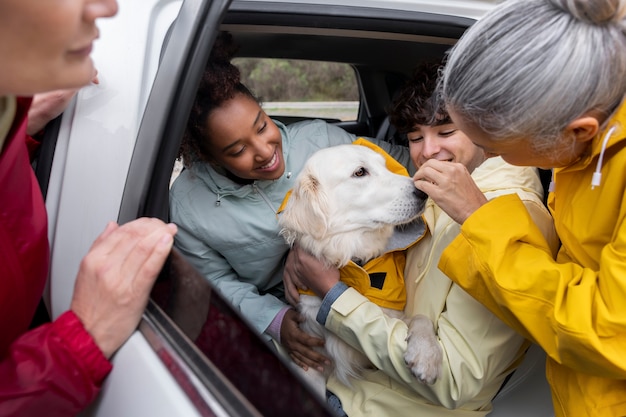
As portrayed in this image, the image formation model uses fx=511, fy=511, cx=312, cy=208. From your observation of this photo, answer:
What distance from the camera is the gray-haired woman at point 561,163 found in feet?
3.66

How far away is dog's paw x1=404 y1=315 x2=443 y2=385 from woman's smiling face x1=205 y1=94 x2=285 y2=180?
944 mm

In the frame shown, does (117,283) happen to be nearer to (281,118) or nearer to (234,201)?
(234,201)

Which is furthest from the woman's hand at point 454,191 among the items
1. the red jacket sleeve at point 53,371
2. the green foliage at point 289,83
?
the green foliage at point 289,83

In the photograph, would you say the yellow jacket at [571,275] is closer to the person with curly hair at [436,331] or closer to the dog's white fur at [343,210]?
the person with curly hair at [436,331]

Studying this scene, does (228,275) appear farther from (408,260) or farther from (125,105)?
(125,105)

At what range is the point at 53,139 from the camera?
1.51m

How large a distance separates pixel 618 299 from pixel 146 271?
1.03 m

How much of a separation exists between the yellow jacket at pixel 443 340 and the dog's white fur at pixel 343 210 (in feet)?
0.76

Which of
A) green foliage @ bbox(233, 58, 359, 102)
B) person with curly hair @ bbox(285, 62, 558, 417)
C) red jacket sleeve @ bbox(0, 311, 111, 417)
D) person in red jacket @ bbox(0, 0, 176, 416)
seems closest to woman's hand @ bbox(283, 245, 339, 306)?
person with curly hair @ bbox(285, 62, 558, 417)

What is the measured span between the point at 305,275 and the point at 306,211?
27 cm

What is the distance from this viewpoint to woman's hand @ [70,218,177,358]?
3.60 ft

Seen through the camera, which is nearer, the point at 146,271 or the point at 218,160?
→ the point at 146,271

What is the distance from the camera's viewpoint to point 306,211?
2.17 m

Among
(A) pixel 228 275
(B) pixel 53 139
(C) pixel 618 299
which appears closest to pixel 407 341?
(C) pixel 618 299
